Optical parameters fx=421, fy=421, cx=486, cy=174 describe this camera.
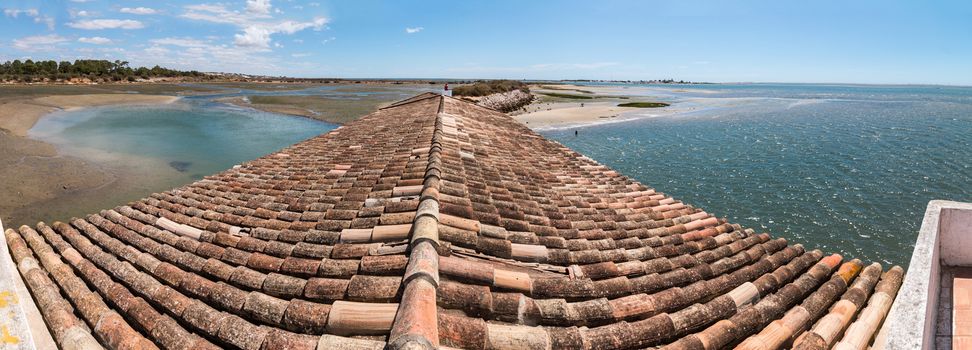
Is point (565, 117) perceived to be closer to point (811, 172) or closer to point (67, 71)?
point (811, 172)

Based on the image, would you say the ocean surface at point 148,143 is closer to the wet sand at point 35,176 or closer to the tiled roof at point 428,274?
the wet sand at point 35,176

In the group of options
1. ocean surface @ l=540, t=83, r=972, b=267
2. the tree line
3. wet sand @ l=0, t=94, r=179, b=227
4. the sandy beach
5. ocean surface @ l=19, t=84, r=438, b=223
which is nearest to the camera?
wet sand @ l=0, t=94, r=179, b=227

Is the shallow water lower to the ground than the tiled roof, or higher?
lower

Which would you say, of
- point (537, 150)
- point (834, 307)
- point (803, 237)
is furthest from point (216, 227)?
point (803, 237)

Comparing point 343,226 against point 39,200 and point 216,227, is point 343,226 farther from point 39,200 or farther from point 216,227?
point 39,200

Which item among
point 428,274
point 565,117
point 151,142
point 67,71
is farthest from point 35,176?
point 67,71

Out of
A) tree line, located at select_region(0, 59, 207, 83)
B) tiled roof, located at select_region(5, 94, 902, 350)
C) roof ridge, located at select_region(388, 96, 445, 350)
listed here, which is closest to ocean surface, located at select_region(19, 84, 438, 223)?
tiled roof, located at select_region(5, 94, 902, 350)

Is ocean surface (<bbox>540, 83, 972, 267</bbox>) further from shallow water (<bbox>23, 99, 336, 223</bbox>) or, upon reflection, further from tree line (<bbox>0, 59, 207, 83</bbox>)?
tree line (<bbox>0, 59, 207, 83</bbox>)
